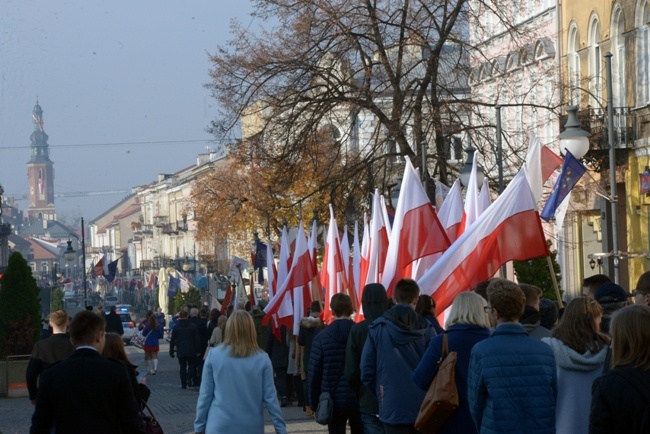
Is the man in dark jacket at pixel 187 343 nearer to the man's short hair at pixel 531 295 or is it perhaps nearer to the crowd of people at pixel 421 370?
the crowd of people at pixel 421 370

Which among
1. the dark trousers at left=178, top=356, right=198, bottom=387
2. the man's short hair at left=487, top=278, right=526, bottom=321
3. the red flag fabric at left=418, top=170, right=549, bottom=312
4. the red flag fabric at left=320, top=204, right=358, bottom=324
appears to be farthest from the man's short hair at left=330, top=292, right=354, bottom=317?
the dark trousers at left=178, top=356, right=198, bottom=387

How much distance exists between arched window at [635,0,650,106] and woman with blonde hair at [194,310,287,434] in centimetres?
2382

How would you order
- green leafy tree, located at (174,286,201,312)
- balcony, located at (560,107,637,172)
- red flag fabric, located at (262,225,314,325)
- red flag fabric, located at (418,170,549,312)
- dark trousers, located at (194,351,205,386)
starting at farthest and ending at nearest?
green leafy tree, located at (174,286,201,312), balcony, located at (560,107,637,172), dark trousers, located at (194,351,205,386), red flag fabric, located at (262,225,314,325), red flag fabric, located at (418,170,549,312)

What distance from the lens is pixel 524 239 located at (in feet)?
42.2

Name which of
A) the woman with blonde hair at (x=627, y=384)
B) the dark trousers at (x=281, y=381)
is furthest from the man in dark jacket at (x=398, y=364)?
the dark trousers at (x=281, y=381)

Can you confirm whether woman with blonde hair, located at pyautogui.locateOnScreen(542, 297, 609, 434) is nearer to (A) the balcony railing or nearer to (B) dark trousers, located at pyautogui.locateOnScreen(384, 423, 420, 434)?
(B) dark trousers, located at pyautogui.locateOnScreen(384, 423, 420, 434)

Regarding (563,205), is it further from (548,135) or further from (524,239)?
(548,135)

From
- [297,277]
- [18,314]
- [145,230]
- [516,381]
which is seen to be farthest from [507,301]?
[145,230]

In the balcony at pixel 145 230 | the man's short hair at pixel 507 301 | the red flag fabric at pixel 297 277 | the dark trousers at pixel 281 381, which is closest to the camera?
the man's short hair at pixel 507 301

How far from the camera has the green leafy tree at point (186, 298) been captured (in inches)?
3304

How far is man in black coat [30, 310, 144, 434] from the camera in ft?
27.6

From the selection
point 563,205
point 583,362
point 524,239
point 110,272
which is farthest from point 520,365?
point 110,272

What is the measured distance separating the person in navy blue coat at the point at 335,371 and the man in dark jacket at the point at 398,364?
3.88 ft

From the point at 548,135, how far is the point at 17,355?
17.4m
